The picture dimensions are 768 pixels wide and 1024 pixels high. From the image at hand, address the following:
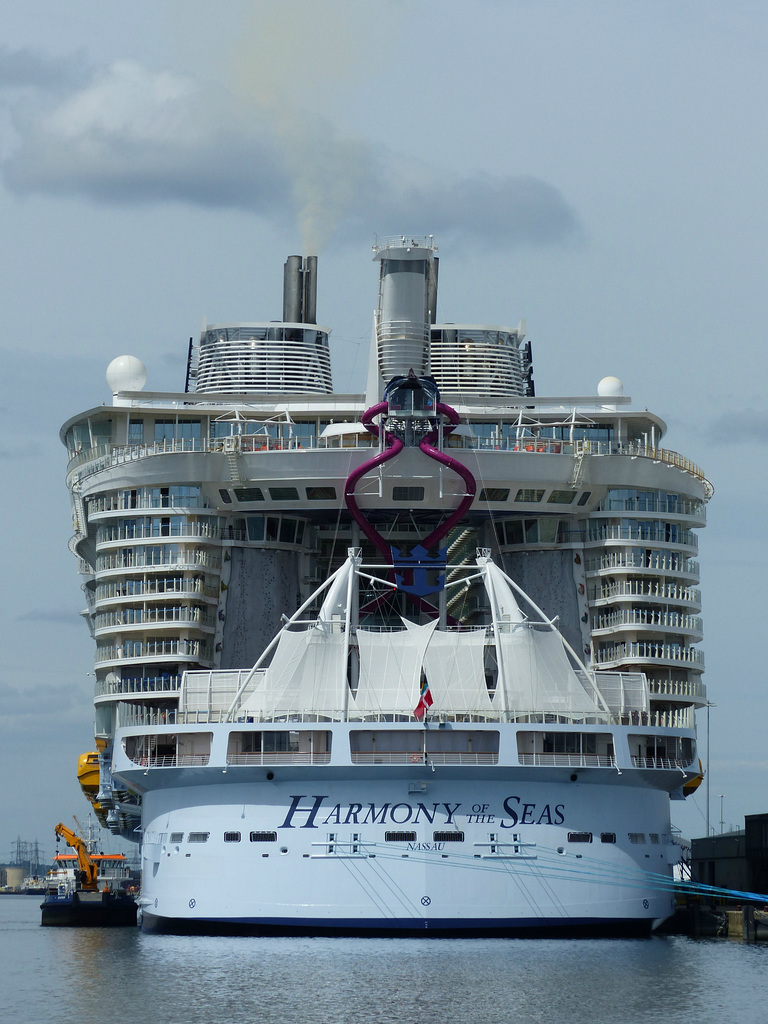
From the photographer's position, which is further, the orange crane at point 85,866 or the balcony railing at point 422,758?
the orange crane at point 85,866

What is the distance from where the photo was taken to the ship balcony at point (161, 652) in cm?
6712

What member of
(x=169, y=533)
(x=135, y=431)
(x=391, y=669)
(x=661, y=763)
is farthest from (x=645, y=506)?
(x=135, y=431)

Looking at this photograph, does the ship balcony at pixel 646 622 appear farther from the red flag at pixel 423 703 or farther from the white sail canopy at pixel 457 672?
the red flag at pixel 423 703

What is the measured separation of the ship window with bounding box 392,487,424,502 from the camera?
219ft

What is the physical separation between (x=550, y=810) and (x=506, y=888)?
299 cm

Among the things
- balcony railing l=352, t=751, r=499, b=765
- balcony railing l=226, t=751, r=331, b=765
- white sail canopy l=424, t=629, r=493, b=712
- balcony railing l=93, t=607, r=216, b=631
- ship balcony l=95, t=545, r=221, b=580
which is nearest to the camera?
balcony railing l=352, t=751, r=499, b=765

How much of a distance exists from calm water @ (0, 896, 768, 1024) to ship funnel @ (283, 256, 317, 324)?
34.7m

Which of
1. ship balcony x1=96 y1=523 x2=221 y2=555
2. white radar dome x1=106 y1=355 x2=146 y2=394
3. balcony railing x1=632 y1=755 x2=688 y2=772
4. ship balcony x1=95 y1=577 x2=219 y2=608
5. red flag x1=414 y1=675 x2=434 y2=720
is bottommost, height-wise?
balcony railing x1=632 y1=755 x2=688 y2=772

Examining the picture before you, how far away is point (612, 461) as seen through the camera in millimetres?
69312

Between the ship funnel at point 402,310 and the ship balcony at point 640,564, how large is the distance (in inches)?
401

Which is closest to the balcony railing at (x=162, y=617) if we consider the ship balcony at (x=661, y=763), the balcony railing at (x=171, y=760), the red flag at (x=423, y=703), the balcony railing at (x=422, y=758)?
the balcony railing at (x=171, y=760)

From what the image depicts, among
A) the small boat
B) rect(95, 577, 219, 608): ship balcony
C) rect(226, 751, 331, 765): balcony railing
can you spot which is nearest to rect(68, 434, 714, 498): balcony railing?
rect(95, 577, 219, 608): ship balcony

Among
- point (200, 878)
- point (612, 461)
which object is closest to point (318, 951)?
point (200, 878)

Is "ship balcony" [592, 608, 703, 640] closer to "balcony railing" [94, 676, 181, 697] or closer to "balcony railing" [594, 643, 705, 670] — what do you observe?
"balcony railing" [594, 643, 705, 670]
